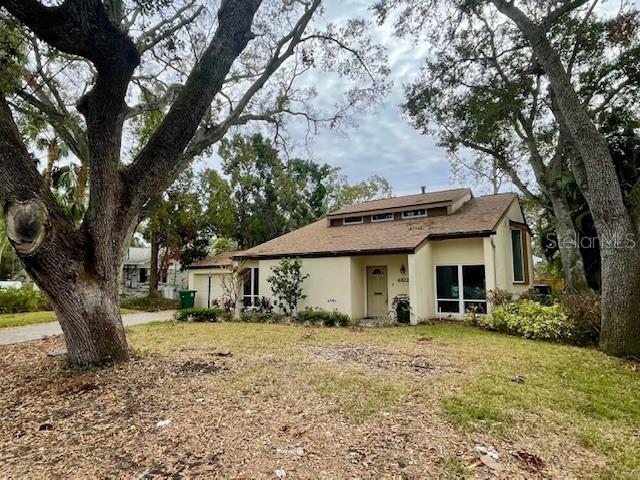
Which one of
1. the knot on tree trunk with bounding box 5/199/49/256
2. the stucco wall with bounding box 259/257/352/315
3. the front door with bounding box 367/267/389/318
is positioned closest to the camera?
the knot on tree trunk with bounding box 5/199/49/256

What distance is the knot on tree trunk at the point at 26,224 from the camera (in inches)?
184

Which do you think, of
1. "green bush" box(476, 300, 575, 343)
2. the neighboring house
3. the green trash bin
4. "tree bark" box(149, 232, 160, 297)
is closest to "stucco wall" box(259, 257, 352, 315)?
"green bush" box(476, 300, 575, 343)

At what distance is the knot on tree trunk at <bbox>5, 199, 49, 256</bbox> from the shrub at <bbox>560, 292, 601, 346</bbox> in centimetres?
1129

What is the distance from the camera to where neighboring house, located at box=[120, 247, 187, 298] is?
85.8 ft

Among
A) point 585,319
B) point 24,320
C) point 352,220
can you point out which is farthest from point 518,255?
point 24,320

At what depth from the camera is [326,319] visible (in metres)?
12.4

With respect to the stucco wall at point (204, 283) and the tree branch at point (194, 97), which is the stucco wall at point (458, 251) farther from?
the stucco wall at point (204, 283)

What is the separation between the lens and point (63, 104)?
11.3 metres

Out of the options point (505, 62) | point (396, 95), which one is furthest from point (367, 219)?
point (505, 62)

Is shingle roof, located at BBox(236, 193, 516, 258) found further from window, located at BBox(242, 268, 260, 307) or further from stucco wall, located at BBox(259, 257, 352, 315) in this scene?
window, located at BBox(242, 268, 260, 307)

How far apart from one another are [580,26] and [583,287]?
8.61 metres

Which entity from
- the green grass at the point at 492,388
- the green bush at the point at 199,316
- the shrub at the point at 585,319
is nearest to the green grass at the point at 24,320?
the green bush at the point at 199,316

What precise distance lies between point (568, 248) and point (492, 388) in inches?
444

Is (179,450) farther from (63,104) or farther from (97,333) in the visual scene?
(63,104)
